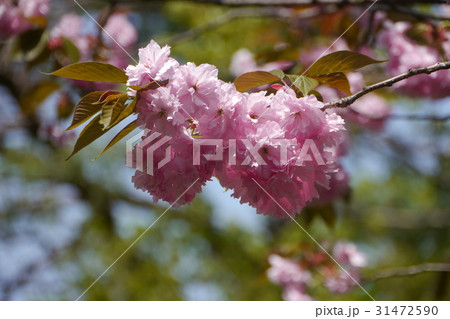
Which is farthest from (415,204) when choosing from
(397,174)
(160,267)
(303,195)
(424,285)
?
(303,195)

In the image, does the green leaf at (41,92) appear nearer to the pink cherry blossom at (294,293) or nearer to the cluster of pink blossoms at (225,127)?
the cluster of pink blossoms at (225,127)

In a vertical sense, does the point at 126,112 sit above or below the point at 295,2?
below

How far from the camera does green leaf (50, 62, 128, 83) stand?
0.96m

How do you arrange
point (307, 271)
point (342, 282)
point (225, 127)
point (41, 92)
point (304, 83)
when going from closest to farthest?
point (225, 127)
point (304, 83)
point (41, 92)
point (342, 282)
point (307, 271)

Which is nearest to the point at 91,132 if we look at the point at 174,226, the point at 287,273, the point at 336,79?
the point at 336,79

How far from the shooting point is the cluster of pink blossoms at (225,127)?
0.91 meters

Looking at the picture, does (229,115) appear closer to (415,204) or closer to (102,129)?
(102,129)

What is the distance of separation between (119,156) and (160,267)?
186 centimetres

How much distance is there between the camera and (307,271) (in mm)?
2666

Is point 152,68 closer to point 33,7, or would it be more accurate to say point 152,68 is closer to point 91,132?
point 91,132

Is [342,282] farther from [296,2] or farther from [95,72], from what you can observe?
[95,72]

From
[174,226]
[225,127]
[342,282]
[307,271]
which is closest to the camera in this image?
[225,127]

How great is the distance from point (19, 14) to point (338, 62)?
163cm

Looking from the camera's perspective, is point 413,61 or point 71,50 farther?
point 71,50
